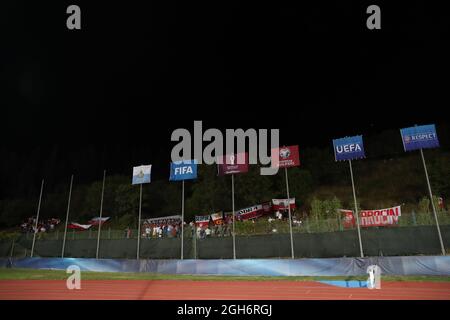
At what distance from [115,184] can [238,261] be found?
48209 millimetres

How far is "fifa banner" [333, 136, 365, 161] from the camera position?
2091 cm

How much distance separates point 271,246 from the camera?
910 inches

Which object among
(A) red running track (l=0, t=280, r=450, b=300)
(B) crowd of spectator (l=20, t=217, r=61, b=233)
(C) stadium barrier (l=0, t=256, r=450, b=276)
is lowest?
(A) red running track (l=0, t=280, r=450, b=300)

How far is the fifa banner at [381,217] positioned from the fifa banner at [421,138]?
5.76m

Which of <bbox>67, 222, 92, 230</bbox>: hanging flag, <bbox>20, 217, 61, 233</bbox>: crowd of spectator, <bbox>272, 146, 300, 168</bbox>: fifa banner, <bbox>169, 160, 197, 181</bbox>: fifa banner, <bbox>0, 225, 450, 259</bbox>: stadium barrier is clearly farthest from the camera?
<bbox>67, 222, 92, 230</bbox>: hanging flag

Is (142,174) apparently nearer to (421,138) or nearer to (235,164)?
(235,164)

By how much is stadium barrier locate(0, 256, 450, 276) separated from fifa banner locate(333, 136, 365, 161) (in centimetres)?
609

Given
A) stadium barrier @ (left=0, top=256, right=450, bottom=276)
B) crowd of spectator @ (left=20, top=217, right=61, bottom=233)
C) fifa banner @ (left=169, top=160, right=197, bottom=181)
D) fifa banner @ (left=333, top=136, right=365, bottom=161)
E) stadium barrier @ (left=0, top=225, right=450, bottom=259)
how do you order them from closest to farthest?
stadium barrier @ (left=0, top=256, right=450, bottom=276) < stadium barrier @ (left=0, top=225, right=450, bottom=259) < fifa banner @ (left=333, top=136, right=365, bottom=161) < fifa banner @ (left=169, top=160, right=197, bottom=181) < crowd of spectator @ (left=20, top=217, right=61, bottom=233)

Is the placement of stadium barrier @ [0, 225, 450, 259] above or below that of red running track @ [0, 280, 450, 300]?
above

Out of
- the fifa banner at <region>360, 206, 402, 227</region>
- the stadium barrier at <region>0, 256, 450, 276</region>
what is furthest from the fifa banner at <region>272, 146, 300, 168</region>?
the fifa banner at <region>360, 206, 402, 227</region>

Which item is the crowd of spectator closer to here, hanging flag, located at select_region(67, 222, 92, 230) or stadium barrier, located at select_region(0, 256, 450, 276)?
hanging flag, located at select_region(67, 222, 92, 230)
